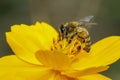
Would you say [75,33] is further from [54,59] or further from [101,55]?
[54,59]

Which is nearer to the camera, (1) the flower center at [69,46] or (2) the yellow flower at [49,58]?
(2) the yellow flower at [49,58]

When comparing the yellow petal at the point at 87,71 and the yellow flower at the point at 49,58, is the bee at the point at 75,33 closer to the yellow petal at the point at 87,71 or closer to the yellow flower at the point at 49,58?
the yellow flower at the point at 49,58

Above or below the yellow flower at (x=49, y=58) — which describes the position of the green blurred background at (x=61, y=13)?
above

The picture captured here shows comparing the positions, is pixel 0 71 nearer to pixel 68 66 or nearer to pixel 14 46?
pixel 14 46

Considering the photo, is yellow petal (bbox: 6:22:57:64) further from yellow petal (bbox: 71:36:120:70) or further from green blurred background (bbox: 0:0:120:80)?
green blurred background (bbox: 0:0:120:80)

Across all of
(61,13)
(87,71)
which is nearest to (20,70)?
(87,71)

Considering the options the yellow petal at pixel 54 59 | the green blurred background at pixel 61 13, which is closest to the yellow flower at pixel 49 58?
the yellow petal at pixel 54 59

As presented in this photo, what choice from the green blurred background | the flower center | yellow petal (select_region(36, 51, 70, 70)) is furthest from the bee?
the green blurred background

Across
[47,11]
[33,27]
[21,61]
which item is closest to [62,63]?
[21,61]
